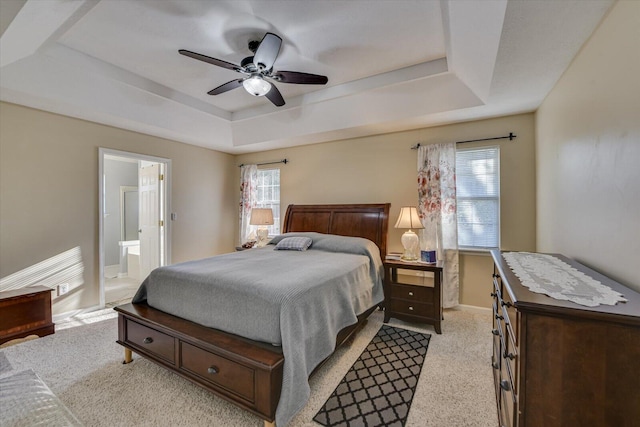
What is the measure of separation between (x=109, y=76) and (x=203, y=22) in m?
1.47

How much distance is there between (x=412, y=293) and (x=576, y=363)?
7.04 feet

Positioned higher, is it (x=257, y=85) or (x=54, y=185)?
(x=257, y=85)

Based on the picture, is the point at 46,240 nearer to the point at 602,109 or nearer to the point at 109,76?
the point at 109,76

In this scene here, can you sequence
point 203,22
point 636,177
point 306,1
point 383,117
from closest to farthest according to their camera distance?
point 636,177 → point 306,1 → point 203,22 → point 383,117

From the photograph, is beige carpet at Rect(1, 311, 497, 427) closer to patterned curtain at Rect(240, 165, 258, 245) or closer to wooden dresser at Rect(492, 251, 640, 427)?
wooden dresser at Rect(492, 251, 640, 427)

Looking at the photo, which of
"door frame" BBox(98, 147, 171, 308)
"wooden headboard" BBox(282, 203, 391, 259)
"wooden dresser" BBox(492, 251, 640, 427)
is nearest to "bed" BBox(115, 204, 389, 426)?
"wooden headboard" BBox(282, 203, 391, 259)

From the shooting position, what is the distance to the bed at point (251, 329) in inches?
62.3

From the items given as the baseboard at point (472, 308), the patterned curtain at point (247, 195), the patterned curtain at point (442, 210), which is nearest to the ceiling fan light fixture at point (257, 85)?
the patterned curtain at point (442, 210)

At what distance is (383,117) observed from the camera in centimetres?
335

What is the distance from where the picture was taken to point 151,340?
208 centimetres

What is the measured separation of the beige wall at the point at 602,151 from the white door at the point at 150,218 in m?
5.11

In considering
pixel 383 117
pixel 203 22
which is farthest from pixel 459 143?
pixel 203 22

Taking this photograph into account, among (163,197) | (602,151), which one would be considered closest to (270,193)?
(163,197)

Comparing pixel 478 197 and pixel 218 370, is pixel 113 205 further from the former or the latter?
pixel 478 197
